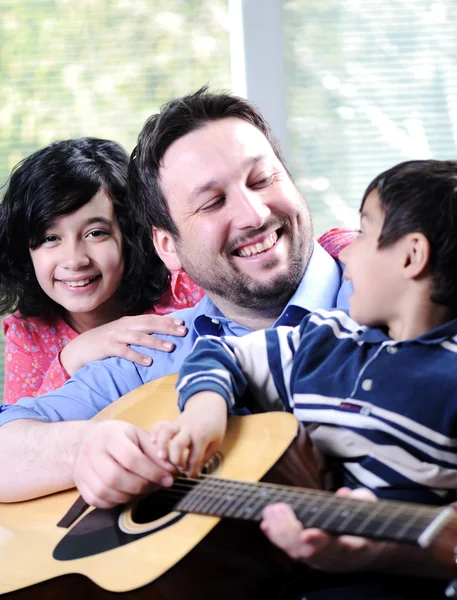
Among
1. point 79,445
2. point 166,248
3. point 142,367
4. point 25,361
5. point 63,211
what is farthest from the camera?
point 25,361

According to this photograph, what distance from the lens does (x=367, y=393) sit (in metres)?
1.11

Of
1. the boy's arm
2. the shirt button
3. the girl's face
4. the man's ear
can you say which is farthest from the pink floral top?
the shirt button

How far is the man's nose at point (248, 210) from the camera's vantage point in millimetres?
1588

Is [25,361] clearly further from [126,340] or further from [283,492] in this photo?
[283,492]

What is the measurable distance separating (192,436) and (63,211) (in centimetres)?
110

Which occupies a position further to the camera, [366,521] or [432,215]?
[432,215]

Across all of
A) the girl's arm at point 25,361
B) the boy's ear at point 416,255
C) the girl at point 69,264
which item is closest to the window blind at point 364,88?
the girl at point 69,264

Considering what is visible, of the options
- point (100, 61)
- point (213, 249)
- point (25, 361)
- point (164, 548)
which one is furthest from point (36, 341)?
point (100, 61)

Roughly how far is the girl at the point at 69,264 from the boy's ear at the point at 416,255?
2.97ft

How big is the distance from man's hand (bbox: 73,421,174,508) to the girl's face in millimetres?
925

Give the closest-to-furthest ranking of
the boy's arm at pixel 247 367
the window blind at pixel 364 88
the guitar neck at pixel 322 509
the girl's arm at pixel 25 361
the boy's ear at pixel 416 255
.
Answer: the guitar neck at pixel 322 509
the boy's ear at pixel 416 255
the boy's arm at pixel 247 367
the girl's arm at pixel 25 361
the window blind at pixel 364 88

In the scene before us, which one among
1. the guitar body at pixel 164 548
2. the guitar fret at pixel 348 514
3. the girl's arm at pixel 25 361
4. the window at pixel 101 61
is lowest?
the girl's arm at pixel 25 361

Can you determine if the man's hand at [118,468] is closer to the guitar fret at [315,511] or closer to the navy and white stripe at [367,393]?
the navy and white stripe at [367,393]

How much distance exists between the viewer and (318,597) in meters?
1.01
